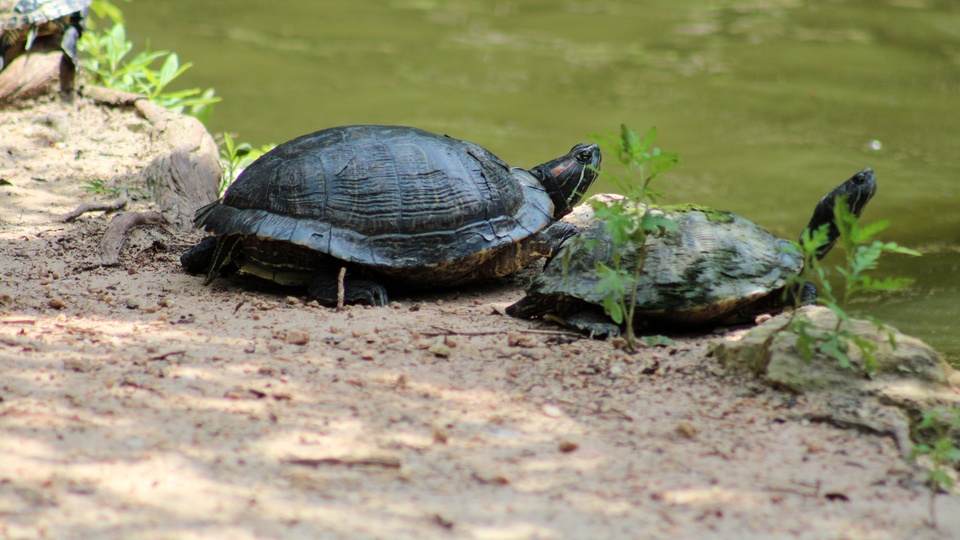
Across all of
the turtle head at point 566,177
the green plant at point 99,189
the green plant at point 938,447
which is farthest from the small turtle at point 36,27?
the green plant at point 938,447

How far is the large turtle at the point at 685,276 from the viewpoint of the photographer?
148 inches

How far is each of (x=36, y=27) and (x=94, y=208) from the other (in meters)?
2.62

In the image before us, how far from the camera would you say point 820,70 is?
11734 millimetres

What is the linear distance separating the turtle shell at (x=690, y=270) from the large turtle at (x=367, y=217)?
0.52 m

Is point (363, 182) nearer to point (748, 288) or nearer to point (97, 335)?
point (97, 335)

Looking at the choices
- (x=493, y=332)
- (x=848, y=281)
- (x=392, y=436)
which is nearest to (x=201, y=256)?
(x=493, y=332)

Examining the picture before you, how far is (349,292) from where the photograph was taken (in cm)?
420

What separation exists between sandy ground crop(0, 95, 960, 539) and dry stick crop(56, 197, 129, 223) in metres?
0.94

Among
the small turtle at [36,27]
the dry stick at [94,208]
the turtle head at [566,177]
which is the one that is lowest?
the dry stick at [94,208]

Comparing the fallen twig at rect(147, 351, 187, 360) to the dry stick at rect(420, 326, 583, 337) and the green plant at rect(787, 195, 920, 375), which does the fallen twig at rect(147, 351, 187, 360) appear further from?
the green plant at rect(787, 195, 920, 375)

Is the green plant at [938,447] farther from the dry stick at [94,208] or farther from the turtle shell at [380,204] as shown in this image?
the dry stick at [94,208]

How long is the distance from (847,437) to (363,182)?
7.83 feet

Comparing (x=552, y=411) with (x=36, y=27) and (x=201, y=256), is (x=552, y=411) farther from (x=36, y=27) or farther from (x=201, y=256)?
(x=36, y=27)

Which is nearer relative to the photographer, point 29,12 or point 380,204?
point 380,204
